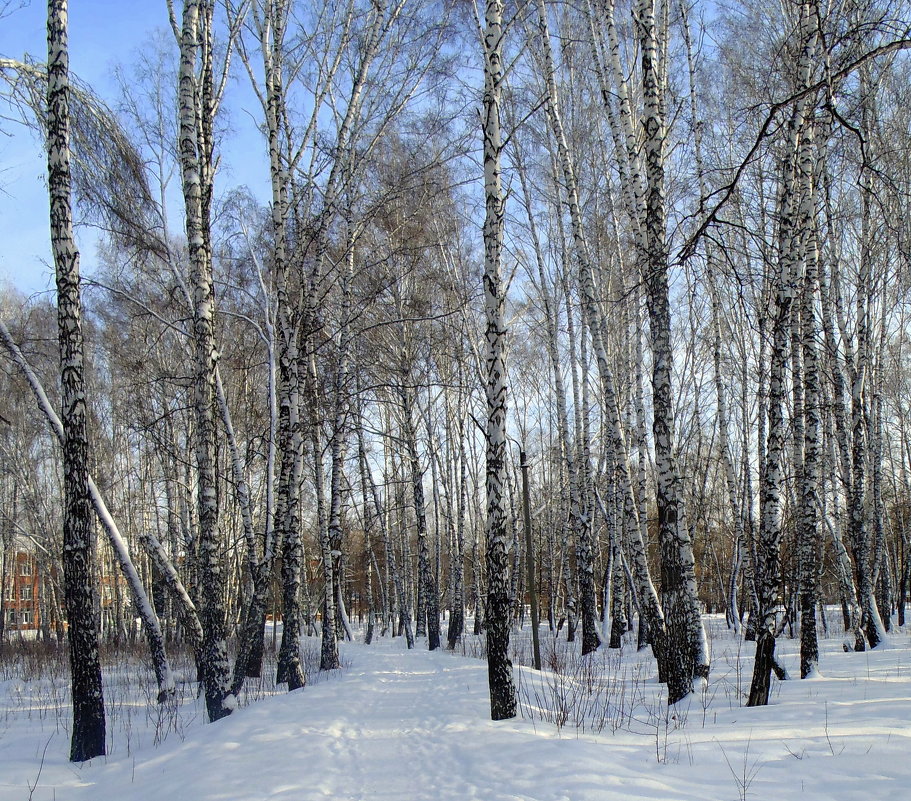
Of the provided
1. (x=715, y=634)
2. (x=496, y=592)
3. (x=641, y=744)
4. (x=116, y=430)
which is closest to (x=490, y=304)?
(x=496, y=592)

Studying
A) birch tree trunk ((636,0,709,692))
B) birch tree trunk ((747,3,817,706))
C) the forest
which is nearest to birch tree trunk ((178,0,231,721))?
the forest

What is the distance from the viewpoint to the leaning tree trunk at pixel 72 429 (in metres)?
5.78

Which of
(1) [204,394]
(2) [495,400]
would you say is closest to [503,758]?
(2) [495,400]

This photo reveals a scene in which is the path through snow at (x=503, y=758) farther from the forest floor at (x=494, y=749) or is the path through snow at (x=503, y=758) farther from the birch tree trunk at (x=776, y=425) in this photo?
the birch tree trunk at (x=776, y=425)

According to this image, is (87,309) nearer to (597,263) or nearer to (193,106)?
(193,106)

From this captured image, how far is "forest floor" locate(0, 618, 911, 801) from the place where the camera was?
3.90m

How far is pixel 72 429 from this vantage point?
239 inches

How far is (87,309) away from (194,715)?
12144mm

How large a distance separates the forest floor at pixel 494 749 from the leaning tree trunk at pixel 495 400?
21.4 inches

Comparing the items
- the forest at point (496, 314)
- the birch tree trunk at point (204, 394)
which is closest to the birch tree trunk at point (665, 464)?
the forest at point (496, 314)

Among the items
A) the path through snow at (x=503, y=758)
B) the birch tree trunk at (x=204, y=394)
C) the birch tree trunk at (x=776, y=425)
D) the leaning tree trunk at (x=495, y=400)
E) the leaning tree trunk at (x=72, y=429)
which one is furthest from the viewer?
the birch tree trunk at (x=204, y=394)

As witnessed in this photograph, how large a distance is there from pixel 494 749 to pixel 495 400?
3.01 m

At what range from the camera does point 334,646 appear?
11922 mm

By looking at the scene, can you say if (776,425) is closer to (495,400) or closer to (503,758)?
(495,400)
